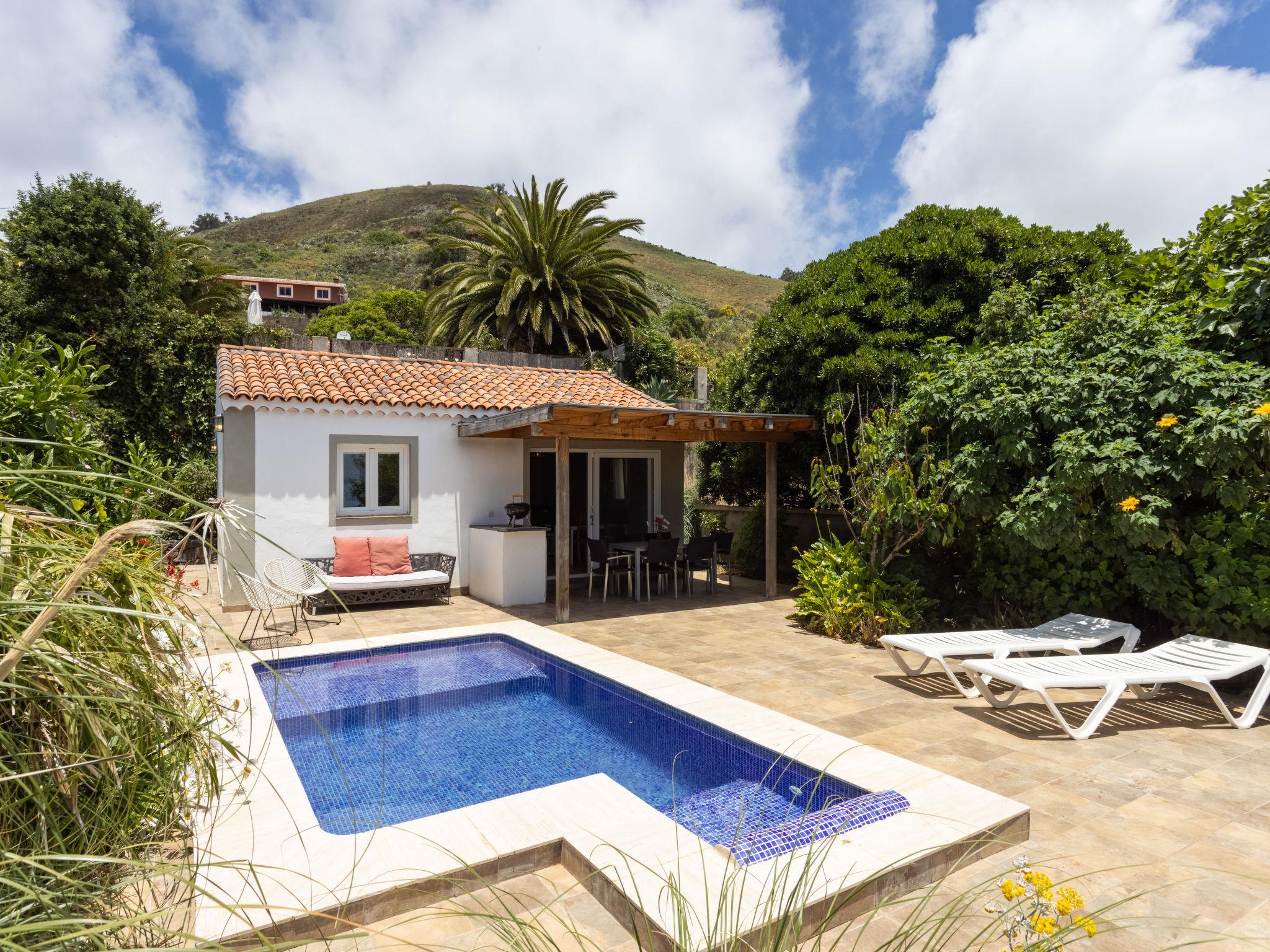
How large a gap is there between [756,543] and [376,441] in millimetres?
7604

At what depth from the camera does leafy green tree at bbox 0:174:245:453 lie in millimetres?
16859

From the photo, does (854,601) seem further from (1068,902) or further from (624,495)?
(1068,902)

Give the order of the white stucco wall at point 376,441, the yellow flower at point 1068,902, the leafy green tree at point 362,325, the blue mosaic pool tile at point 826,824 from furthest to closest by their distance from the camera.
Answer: the leafy green tree at point 362,325
the white stucco wall at point 376,441
the blue mosaic pool tile at point 826,824
the yellow flower at point 1068,902

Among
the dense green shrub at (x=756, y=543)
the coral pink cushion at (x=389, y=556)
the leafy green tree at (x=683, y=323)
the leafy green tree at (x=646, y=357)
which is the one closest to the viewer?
the coral pink cushion at (x=389, y=556)

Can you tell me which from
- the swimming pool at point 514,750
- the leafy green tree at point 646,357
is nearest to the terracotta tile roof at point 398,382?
the swimming pool at point 514,750

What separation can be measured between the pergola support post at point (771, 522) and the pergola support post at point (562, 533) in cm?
371

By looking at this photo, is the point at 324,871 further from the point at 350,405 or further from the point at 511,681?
the point at 350,405

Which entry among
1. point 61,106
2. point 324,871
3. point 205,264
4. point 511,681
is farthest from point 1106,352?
point 205,264

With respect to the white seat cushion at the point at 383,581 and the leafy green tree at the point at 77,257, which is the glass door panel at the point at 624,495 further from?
the leafy green tree at the point at 77,257

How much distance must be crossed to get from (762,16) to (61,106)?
450 inches

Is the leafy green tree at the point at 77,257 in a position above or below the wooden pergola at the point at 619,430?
above

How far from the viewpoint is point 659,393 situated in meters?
20.0

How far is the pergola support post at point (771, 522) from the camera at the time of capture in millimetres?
12023

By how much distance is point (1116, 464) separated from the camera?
690 cm
